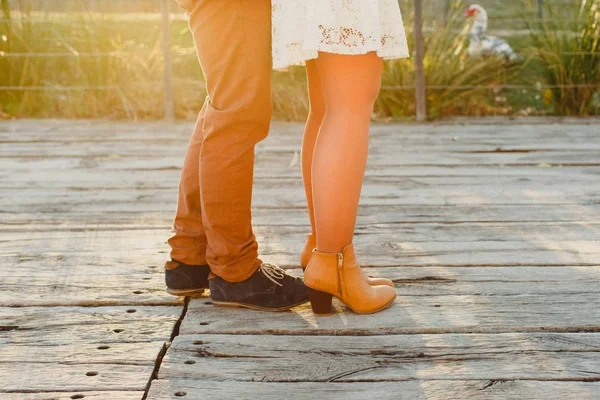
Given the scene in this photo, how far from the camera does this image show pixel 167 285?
1.86 meters

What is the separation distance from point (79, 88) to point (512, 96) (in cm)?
306

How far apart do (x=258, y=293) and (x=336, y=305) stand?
170 millimetres

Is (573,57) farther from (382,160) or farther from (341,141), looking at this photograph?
(341,141)

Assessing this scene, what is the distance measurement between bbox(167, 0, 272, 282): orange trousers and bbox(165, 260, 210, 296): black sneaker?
0.06 ft

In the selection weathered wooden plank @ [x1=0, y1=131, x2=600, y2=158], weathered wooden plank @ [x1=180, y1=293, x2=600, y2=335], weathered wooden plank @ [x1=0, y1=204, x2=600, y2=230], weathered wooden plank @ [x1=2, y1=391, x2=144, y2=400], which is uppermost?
weathered wooden plank @ [x1=2, y1=391, x2=144, y2=400]

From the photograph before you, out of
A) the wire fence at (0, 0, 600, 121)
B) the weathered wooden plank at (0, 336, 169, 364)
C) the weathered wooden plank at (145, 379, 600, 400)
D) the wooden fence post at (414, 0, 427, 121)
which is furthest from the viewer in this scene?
the wire fence at (0, 0, 600, 121)

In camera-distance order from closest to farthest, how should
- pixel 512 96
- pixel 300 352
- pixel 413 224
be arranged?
pixel 300 352, pixel 413 224, pixel 512 96

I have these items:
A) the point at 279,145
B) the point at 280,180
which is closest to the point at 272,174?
the point at 280,180

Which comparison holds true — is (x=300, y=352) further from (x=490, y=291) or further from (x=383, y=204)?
(x=383, y=204)

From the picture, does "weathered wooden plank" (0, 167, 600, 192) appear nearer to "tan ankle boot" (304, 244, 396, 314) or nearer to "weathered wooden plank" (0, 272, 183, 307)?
"weathered wooden plank" (0, 272, 183, 307)

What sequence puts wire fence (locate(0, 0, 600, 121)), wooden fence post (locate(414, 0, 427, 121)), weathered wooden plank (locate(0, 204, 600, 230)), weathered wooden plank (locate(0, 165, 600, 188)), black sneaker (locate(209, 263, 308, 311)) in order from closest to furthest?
black sneaker (locate(209, 263, 308, 311)) → weathered wooden plank (locate(0, 204, 600, 230)) → weathered wooden plank (locate(0, 165, 600, 188)) → wooden fence post (locate(414, 0, 427, 121)) → wire fence (locate(0, 0, 600, 121))

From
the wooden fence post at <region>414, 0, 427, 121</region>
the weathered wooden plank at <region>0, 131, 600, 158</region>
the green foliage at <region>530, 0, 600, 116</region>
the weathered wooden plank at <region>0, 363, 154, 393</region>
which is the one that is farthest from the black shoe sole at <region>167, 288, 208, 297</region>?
the green foliage at <region>530, 0, 600, 116</region>

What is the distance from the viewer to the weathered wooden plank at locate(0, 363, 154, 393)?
1399 millimetres

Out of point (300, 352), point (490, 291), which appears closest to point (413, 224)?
point (490, 291)
